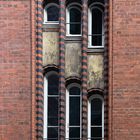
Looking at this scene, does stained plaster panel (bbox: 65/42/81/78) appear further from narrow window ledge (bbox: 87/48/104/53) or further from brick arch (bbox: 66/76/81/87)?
narrow window ledge (bbox: 87/48/104/53)

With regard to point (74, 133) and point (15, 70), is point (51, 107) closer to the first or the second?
point (74, 133)

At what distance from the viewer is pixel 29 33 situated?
9844mm

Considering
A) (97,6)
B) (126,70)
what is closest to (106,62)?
(126,70)

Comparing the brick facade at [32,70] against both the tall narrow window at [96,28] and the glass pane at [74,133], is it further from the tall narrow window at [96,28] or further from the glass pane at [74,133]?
the glass pane at [74,133]

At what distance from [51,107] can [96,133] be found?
1193mm

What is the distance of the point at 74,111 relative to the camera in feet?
32.7

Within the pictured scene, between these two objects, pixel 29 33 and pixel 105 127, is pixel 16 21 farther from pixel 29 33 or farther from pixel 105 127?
pixel 105 127

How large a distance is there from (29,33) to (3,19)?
0.69 meters

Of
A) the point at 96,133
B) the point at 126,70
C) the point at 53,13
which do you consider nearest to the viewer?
the point at 126,70

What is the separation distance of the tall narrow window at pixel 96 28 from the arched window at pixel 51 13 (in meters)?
0.80

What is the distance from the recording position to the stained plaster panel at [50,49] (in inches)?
390

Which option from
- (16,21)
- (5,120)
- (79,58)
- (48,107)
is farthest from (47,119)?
(16,21)

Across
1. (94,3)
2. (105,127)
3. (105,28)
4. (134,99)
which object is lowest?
(105,127)

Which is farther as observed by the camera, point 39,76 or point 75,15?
point 75,15
